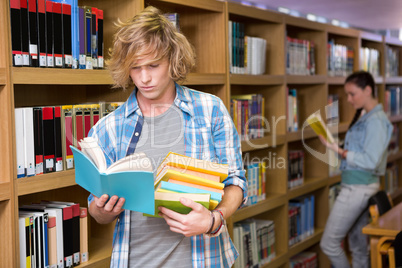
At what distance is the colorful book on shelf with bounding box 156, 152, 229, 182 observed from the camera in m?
1.47

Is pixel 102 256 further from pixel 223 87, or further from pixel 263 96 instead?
pixel 263 96

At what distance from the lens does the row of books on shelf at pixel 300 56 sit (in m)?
3.77

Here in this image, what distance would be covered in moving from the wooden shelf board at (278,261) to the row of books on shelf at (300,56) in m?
1.39

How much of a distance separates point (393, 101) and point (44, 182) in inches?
192

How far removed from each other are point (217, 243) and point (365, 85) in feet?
8.52

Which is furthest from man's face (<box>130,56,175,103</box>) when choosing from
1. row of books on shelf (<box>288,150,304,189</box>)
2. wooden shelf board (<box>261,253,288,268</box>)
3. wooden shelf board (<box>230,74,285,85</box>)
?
row of books on shelf (<box>288,150,304,189</box>)

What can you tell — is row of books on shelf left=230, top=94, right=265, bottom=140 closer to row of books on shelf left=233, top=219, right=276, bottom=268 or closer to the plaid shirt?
row of books on shelf left=233, top=219, right=276, bottom=268

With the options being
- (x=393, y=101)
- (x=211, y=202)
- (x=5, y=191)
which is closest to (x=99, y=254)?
(x=5, y=191)

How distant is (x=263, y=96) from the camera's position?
368cm

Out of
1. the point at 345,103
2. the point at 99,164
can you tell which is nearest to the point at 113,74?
the point at 99,164

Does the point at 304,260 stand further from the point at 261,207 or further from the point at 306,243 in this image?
the point at 261,207

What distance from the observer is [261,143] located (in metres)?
3.33

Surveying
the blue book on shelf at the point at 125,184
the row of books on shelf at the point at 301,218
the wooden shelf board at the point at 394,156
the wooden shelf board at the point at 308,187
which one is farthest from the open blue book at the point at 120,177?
the wooden shelf board at the point at 394,156

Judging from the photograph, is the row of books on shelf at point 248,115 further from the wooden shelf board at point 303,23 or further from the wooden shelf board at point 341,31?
the wooden shelf board at point 341,31
